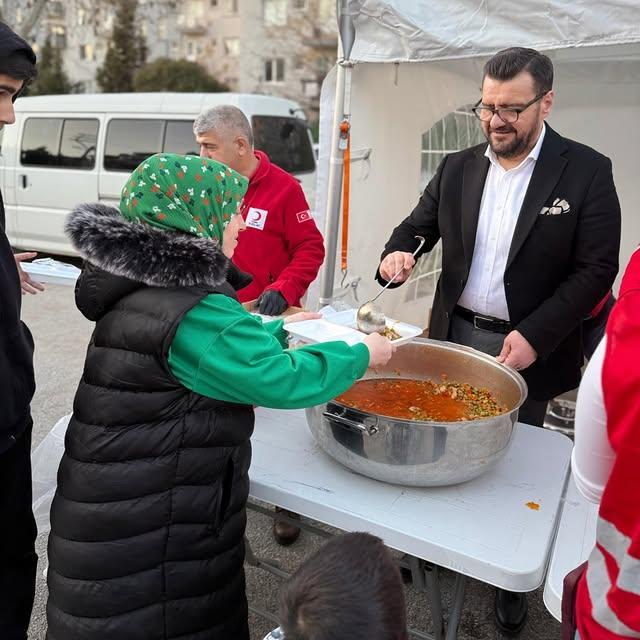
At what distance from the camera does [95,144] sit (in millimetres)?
7465

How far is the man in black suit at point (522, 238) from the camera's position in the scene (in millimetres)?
2010

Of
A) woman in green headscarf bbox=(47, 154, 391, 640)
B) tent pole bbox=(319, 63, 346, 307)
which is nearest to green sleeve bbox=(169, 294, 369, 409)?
woman in green headscarf bbox=(47, 154, 391, 640)

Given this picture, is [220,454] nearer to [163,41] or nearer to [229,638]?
[229,638]

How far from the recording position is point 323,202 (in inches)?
138

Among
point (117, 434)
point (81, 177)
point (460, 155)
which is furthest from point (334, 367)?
point (81, 177)

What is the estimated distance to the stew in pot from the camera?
5.49 ft

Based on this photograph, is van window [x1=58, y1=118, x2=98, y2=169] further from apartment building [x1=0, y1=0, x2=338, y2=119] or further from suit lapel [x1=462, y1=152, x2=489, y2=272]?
apartment building [x1=0, y1=0, x2=338, y2=119]

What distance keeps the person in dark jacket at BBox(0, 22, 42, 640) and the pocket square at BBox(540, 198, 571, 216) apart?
164cm

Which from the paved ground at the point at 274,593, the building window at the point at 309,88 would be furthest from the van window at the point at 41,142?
the building window at the point at 309,88

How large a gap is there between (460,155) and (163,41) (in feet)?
117

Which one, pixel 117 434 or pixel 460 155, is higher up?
pixel 460 155

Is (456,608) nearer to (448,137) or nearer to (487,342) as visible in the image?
(487,342)

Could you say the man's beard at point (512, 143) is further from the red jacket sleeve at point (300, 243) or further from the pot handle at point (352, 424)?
the pot handle at point (352, 424)

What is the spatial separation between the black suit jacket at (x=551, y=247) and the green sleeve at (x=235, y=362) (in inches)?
38.4
